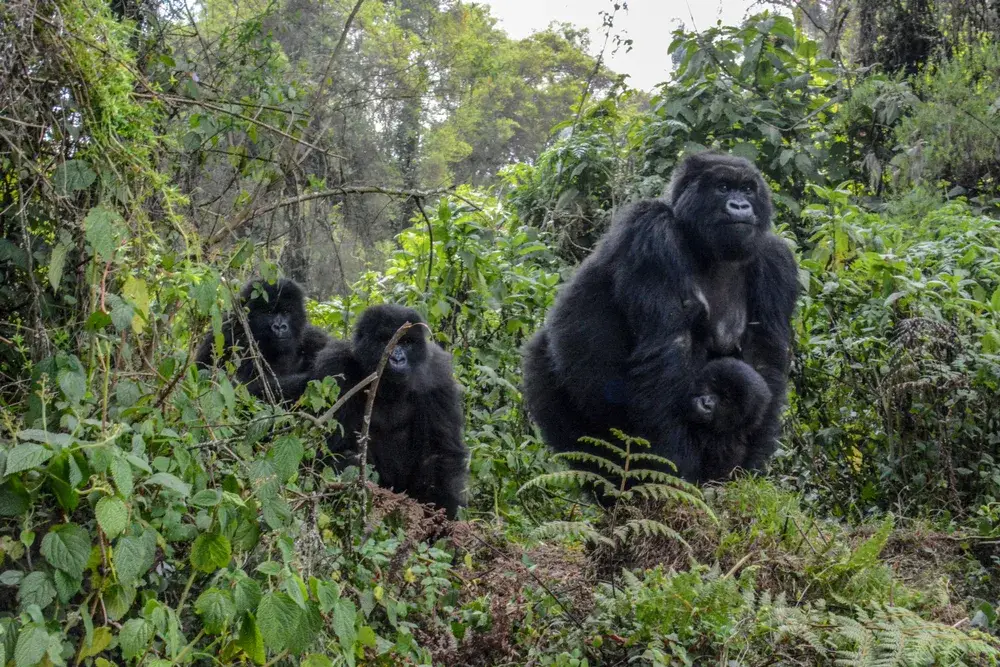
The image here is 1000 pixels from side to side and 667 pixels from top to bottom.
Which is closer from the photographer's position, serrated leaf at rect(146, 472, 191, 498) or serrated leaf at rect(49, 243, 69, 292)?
serrated leaf at rect(146, 472, 191, 498)

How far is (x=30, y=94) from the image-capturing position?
8.54 ft

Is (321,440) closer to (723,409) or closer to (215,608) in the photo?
(215,608)

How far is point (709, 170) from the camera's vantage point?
4.80 m

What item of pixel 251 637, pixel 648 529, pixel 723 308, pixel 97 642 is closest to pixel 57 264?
pixel 97 642

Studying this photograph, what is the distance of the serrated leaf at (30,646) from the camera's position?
1.98 m

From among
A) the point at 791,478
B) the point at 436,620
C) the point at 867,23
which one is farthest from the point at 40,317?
the point at 867,23

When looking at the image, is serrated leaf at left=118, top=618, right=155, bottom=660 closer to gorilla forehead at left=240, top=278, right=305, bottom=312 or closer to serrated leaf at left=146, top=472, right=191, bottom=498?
serrated leaf at left=146, top=472, right=191, bottom=498

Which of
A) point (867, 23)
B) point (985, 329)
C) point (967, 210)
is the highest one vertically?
point (867, 23)

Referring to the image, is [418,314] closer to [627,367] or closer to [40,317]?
[627,367]

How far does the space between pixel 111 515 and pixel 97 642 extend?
32 centimetres

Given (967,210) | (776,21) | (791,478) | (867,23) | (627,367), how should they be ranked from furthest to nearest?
(867,23) → (776,21) → (967,210) → (791,478) → (627,367)

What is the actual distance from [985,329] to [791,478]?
1.16 m

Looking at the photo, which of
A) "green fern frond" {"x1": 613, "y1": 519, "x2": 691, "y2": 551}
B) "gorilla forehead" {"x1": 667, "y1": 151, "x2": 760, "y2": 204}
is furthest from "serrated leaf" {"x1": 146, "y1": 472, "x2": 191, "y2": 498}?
"gorilla forehead" {"x1": 667, "y1": 151, "x2": 760, "y2": 204}

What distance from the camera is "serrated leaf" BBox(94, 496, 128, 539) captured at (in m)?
2.11
